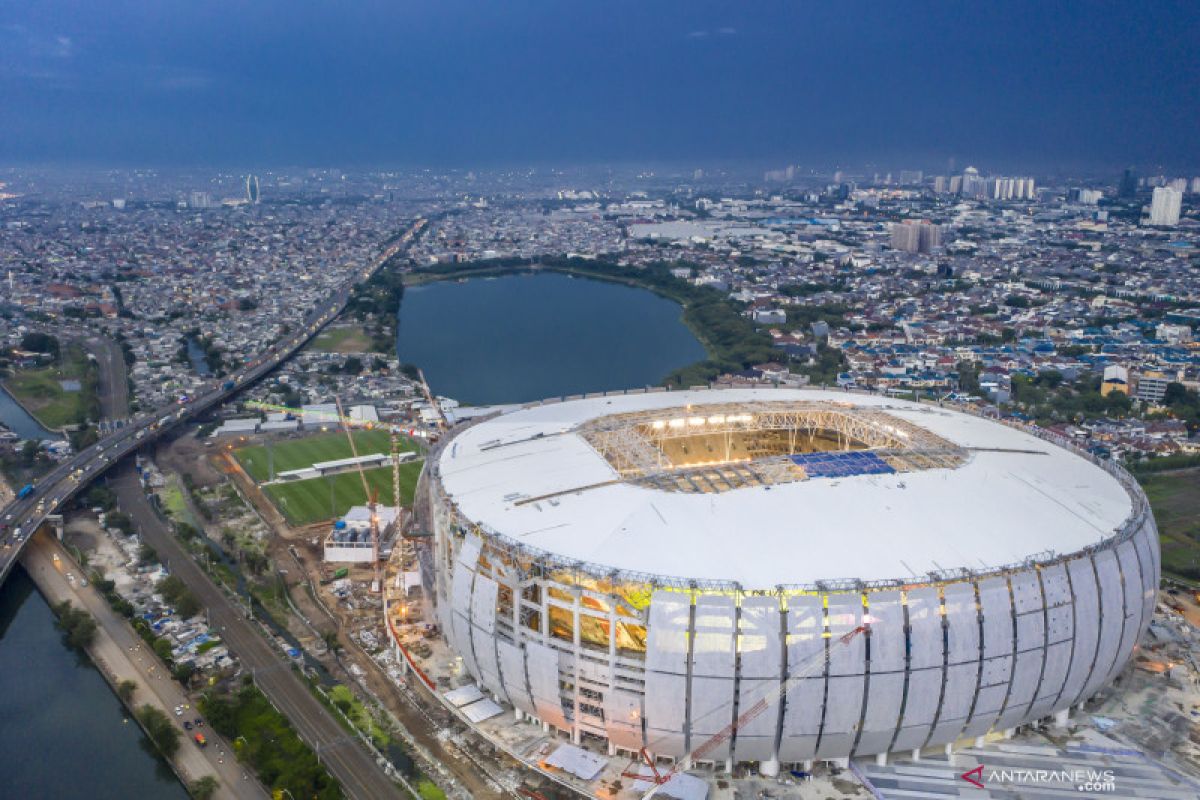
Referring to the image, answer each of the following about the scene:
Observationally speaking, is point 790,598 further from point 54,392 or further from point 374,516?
point 54,392

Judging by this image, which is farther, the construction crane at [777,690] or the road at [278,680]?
the road at [278,680]

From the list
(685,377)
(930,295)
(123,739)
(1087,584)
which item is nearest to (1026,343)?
(930,295)

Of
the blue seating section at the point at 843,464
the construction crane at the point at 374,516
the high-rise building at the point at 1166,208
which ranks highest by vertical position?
the high-rise building at the point at 1166,208

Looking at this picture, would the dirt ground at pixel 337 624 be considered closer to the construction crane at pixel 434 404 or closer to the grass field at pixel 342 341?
the construction crane at pixel 434 404

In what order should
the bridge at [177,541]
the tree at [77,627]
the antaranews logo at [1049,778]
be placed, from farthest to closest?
the tree at [77,627] → the bridge at [177,541] → the antaranews logo at [1049,778]

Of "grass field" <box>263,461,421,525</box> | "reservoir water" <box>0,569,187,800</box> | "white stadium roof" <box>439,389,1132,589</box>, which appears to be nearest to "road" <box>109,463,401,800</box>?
"reservoir water" <box>0,569,187,800</box>

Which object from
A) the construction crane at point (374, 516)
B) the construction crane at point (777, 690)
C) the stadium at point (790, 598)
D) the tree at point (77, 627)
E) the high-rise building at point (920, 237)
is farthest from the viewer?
the high-rise building at point (920, 237)

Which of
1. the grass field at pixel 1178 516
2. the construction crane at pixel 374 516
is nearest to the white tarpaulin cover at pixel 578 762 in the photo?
the construction crane at pixel 374 516
